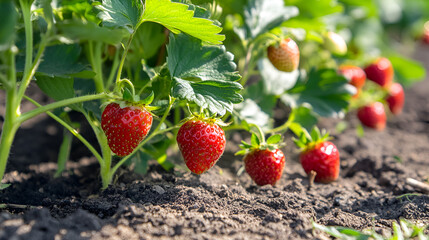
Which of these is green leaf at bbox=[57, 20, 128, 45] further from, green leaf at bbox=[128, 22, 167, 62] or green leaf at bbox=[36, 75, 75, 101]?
green leaf at bbox=[128, 22, 167, 62]

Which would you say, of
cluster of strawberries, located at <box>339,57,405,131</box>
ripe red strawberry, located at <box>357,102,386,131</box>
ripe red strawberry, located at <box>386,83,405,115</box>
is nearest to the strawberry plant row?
cluster of strawberries, located at <box>339,57,405,131</box>

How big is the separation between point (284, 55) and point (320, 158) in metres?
0.45

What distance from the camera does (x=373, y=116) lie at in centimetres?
262

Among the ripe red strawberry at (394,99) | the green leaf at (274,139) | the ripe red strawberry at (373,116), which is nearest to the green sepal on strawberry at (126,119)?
the green leaf at (274,139)

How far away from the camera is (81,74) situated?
1.53 meters

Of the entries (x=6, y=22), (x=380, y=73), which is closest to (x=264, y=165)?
(x=6, y=22)

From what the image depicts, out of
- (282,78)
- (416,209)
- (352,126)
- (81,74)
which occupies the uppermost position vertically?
(81,74)

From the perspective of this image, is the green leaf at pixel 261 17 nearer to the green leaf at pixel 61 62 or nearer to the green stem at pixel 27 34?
the green leaf at pixel 61 62

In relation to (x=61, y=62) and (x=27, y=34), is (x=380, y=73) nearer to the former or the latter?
(x=61, y=62)

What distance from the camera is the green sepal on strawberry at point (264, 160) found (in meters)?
1.63

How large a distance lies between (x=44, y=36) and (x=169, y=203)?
2.09ft

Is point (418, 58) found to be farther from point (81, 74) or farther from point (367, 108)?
point (81, 74)

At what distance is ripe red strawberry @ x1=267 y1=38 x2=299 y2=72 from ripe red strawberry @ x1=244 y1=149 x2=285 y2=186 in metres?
0.37

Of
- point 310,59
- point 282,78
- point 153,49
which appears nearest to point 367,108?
point 310,59
